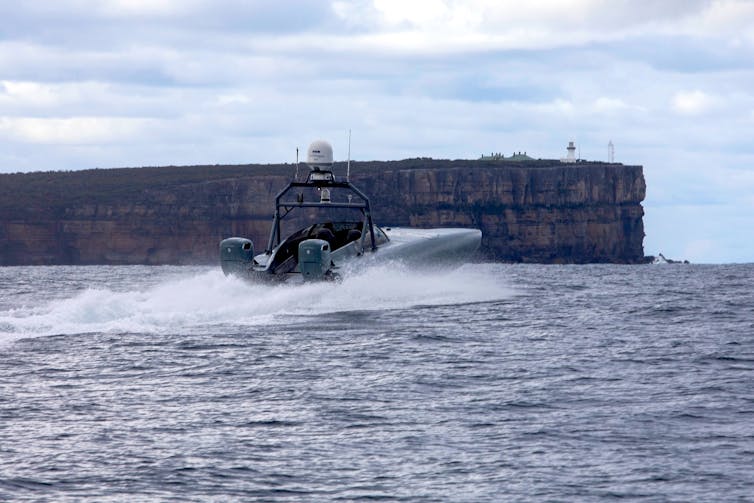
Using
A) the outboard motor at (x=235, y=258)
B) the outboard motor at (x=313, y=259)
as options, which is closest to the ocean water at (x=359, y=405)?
the outboard motor at (x=313, y=259)

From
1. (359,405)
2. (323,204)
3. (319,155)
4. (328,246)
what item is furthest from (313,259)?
(359,405)

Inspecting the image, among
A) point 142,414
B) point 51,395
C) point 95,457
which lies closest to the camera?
point 95,457

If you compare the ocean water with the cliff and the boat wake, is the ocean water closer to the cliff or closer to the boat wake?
the boat wake

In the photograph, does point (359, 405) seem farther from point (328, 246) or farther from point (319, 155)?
point (319, 155)

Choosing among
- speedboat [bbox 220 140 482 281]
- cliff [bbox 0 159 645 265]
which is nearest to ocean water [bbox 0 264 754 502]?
speedboat [bbox 220 140 482 281]

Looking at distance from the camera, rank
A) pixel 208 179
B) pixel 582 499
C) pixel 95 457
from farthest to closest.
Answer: pixel 208 179
pixel 95 457
pixel 582 499

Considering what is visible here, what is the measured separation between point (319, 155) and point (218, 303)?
27.7ft

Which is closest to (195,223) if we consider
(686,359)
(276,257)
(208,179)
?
(208,179)

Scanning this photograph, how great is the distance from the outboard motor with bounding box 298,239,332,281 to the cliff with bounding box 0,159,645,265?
4724 inches

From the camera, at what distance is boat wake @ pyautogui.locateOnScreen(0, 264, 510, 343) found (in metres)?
24.2

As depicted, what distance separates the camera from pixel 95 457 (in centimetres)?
1251

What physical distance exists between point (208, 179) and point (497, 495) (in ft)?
503

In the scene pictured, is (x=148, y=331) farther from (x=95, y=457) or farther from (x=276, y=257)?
(x=95, y=457)

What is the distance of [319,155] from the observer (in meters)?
35.4
